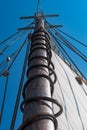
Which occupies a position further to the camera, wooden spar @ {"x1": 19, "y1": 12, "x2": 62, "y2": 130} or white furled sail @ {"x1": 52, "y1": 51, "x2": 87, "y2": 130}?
white furled sail @ {"x1": 52, "y1": 51, "x2": 87, "y2": 130}

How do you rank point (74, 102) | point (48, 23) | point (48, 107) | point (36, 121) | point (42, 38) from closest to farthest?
point (36, 121) < point (48, 107) < point (42, 38) < point (74, 102) < point (48, 23)

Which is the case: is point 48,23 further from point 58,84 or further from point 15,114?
point 15,114

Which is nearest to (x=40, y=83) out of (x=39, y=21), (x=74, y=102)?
(x=74, y=102)

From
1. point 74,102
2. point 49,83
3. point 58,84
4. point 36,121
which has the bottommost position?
point 36,121

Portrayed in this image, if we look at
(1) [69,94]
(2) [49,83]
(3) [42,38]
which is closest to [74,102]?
(1) [69,94]

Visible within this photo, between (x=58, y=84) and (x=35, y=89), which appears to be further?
(x=58, y=84)

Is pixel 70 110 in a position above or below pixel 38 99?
above

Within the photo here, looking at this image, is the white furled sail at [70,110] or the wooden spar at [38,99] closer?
the wooden spar at [38,99]

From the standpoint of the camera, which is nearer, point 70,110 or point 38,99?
point 38,99

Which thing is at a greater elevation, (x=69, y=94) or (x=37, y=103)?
(x=69, y=94)

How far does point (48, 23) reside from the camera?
8617 mm

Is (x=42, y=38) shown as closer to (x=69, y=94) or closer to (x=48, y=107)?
(x=69, y=94)

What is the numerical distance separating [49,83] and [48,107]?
536mm

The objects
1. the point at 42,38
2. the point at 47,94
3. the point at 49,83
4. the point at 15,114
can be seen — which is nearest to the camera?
the point at 47,94
